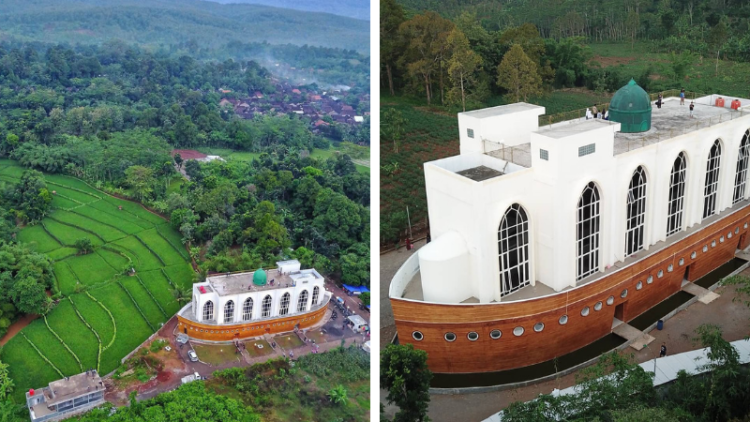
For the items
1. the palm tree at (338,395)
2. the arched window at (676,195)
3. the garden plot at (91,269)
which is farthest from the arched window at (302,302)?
the arched window at (676,195)

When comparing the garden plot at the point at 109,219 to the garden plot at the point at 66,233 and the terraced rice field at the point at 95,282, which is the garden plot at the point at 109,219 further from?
the garden plot at the point at 66,233

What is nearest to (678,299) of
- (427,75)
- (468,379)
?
(468,379)

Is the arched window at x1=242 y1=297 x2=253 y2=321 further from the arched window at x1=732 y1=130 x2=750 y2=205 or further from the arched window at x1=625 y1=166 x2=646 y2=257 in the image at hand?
the arched window at x1=732 y1=130 x2=750 y2=205

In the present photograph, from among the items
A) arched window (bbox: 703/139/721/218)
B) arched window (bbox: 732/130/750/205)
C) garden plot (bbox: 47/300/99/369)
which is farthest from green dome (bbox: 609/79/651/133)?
garden plot (bbox: 47/300/99/369)

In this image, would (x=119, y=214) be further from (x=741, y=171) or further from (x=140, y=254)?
(x=741, y=171)

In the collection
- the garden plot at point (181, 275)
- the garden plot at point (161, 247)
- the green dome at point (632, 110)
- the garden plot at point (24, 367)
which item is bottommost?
the garden plot at point (24, 367)

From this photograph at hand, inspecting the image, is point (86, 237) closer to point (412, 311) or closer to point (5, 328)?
point (5, 328)
